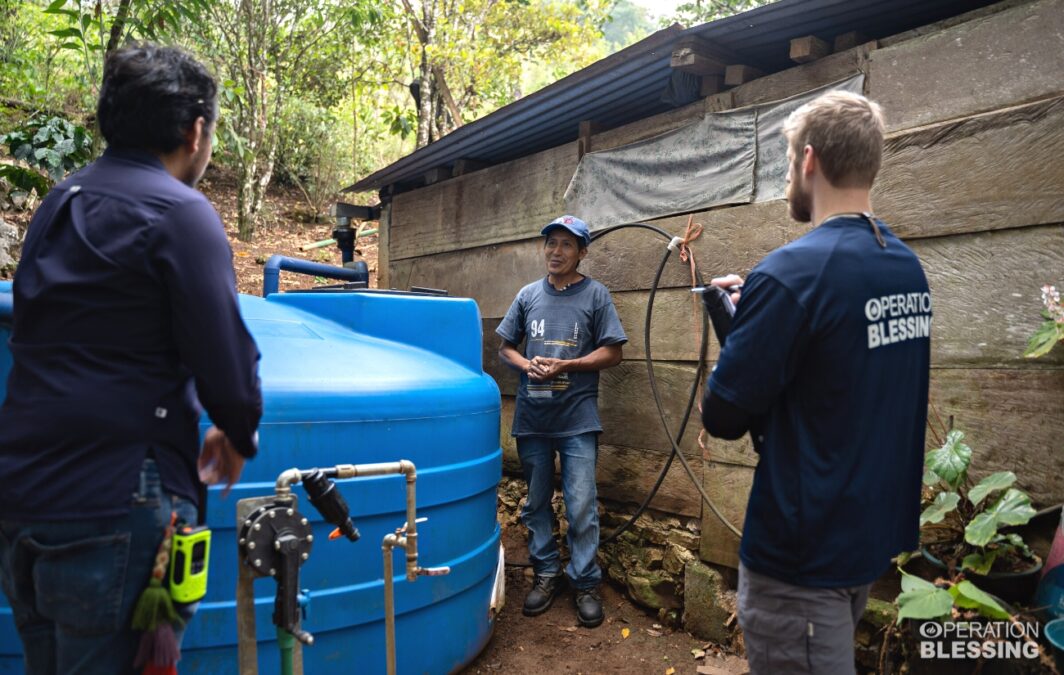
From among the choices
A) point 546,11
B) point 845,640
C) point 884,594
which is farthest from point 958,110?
point 546,11

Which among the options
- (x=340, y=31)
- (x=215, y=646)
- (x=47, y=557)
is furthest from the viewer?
(x=340, y=31)

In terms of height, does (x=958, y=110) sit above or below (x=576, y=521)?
above

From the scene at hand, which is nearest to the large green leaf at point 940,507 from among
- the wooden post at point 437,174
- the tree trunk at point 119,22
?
the wooden post at point 437,174

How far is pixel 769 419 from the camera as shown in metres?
1.53

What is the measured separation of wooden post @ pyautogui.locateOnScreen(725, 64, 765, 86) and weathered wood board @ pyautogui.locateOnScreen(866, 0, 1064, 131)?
63 cm

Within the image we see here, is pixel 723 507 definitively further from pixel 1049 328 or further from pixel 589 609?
pixel 1049 328

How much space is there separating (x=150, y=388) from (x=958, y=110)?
2.92 meters

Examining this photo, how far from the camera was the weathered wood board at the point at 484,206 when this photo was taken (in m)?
4.70

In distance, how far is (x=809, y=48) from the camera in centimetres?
321

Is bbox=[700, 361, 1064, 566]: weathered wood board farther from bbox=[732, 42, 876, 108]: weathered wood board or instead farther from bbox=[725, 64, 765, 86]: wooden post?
bbox=[725, 64, 765, 86]: wooden post

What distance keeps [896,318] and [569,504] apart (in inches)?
102

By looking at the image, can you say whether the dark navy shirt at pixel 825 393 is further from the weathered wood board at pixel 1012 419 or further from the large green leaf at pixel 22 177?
the large green leaf at pixel 22 177

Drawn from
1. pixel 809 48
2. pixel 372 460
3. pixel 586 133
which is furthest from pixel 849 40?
pixel 372 460

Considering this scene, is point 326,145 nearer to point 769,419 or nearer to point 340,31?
point 340,31
